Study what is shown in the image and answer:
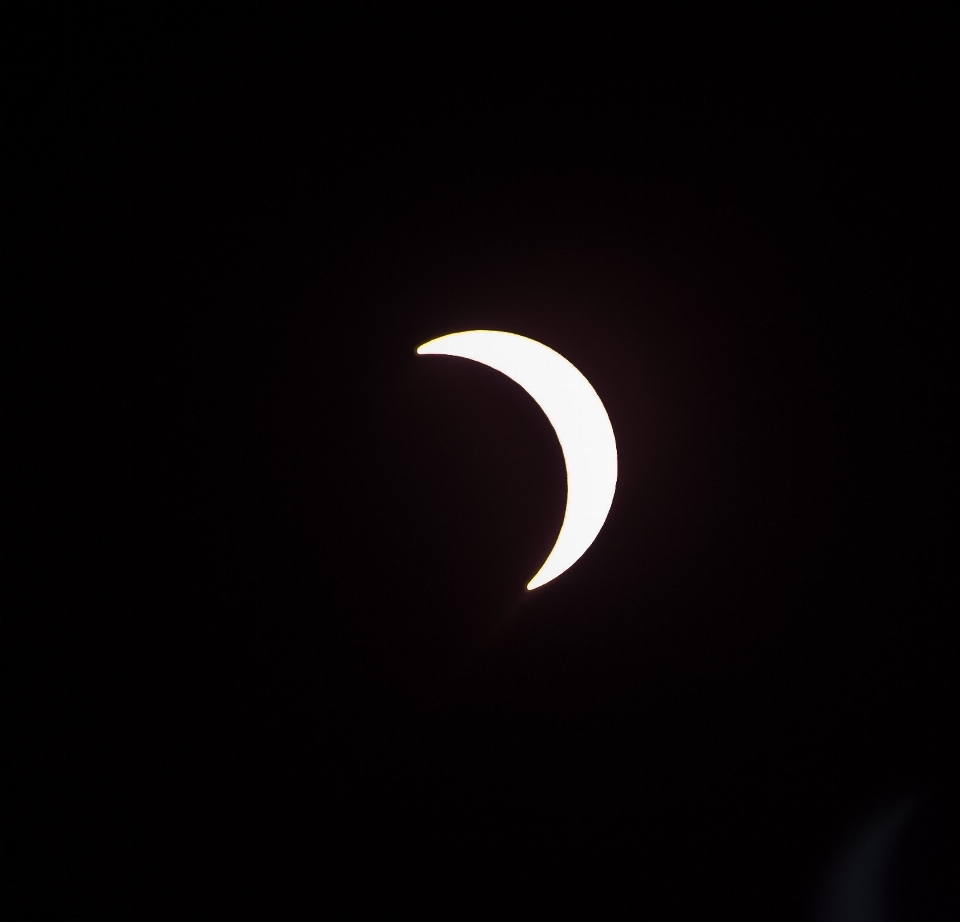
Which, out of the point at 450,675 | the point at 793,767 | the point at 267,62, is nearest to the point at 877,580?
the point at 793,767

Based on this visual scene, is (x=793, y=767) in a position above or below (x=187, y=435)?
below

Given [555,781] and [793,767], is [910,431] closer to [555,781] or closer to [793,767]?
[793,767]

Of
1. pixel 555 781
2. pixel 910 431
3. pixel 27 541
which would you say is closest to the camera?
pixel 27 541

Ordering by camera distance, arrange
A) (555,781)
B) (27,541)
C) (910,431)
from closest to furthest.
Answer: (27,541) < (555,781) < (910,431)

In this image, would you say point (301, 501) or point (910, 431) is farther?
point (910, 431)
